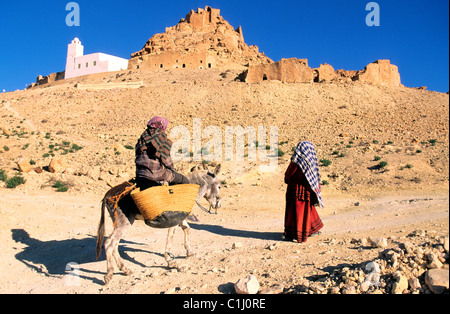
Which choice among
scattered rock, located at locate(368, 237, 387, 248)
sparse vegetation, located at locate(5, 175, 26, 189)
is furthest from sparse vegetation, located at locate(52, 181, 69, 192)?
scattered rock, located at locate(368, 237, 387, 248)

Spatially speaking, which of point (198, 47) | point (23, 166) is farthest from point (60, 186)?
point (198, 47)

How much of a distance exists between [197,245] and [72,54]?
63.6 metres

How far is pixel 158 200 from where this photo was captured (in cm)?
420

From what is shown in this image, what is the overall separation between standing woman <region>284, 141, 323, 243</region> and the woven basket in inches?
92.9

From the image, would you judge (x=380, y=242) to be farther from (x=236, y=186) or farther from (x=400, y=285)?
(x=236, y=186)

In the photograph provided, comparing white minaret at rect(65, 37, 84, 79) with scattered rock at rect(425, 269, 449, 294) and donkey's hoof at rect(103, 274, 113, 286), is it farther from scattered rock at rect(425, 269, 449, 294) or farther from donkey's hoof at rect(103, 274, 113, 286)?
scattered rock at rect(425, 269, 449, 294)

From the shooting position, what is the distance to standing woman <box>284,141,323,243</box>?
18.8ft

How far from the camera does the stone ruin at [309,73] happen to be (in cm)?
3203

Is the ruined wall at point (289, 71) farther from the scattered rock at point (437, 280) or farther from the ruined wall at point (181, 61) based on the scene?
the scattered rock at point (437, 280)

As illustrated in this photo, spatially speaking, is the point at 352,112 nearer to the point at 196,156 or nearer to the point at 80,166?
the point at 196,156

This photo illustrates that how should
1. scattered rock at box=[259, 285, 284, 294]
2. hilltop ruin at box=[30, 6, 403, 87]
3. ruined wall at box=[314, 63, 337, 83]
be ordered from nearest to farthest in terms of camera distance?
scattered rock at box=[259, 285, 284, 294] < hilltop ruin at box=[30, 6, 403, 87] < ruined wall at box=[314, 63, 337, 83]
